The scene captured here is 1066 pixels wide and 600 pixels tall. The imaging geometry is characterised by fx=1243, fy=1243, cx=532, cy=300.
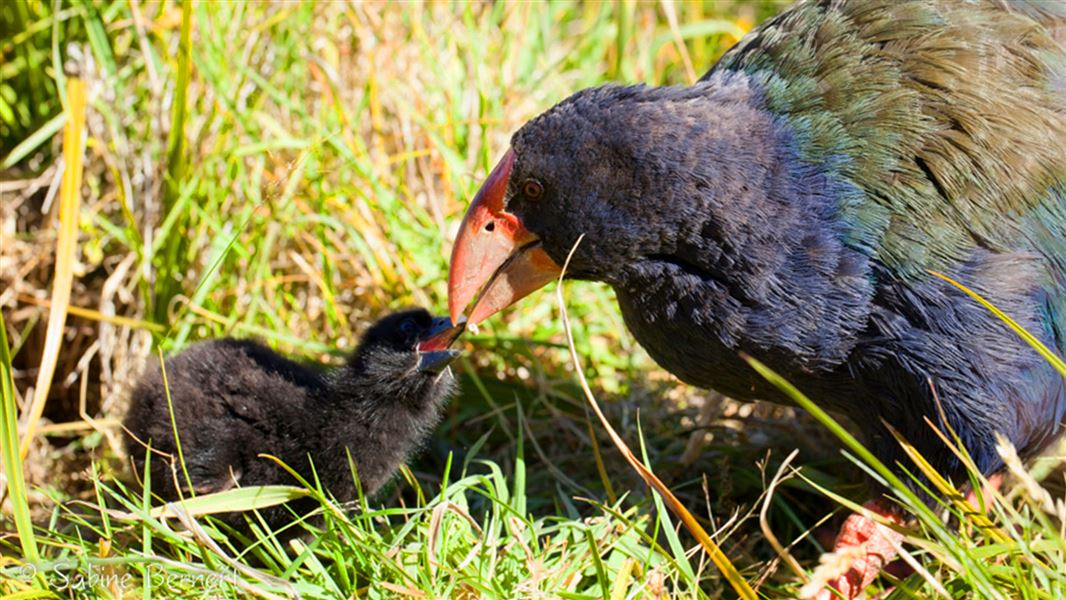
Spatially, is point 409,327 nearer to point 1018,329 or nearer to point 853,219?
point 853,219

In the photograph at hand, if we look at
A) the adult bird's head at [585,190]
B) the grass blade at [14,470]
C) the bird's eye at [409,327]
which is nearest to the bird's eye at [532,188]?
the adult bird's head at [585,190]

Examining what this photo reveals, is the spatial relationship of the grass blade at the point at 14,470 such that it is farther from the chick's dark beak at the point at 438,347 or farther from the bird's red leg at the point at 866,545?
the bird's red leg at the point at 866,545

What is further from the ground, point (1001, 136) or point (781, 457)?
point (1001, 136)

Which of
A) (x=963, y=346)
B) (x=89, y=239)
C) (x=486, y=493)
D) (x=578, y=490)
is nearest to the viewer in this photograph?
(x=963, y=346)

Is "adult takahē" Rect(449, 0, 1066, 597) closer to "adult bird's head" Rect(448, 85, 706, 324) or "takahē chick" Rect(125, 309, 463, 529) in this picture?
"adult bird's head" Rect(448, 85, 706, 324)

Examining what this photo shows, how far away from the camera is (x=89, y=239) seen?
3191 mm

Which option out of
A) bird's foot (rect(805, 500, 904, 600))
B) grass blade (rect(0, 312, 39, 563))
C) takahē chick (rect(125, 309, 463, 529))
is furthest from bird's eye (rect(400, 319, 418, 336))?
bird's foot (rect(805, 500, 904, 600))

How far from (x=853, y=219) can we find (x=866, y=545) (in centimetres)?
62

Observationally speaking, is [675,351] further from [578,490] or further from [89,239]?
[89,239]

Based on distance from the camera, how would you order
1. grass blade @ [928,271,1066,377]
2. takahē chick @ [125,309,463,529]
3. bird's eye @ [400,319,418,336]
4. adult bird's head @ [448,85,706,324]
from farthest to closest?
bird's eye @ [400,319,418,336], takahē chick @ [125,309,463,529], adult bird's head @ [448,85,706,324], grass blade @ [928,271,1066,377]

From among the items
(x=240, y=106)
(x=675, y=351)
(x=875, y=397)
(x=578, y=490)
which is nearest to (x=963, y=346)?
(x=875, y=397)

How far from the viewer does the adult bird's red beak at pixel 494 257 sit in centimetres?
235

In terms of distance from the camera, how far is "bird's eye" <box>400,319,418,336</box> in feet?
8.54

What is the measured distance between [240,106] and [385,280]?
0.59m
